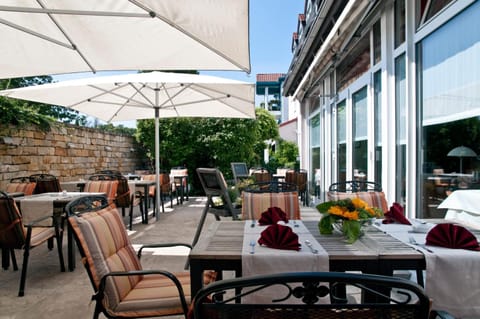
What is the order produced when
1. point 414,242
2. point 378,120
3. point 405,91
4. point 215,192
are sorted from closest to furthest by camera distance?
1. point 414,242
2. point 215,192
3. point 405,91
4. point 378,120

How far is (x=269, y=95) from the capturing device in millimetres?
31016

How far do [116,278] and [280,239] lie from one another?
0.83 meters

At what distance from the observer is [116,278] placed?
5.35 feet

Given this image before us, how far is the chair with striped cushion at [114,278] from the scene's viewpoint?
1546 millimetres

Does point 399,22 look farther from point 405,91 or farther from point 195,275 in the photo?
point 195,275

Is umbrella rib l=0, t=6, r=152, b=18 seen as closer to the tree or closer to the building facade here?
the building facade

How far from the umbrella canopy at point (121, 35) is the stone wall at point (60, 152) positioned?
2.22m

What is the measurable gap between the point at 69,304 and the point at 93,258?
1240 mm

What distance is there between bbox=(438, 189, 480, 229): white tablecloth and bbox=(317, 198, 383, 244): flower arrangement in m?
1.01

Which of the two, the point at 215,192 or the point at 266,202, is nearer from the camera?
the point at 266,202

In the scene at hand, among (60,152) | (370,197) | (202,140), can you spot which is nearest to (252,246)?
→ (370,197)

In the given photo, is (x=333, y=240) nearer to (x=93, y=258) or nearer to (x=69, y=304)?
(x=93, y=258)

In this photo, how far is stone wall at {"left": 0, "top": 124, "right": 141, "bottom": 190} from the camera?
15.7ft

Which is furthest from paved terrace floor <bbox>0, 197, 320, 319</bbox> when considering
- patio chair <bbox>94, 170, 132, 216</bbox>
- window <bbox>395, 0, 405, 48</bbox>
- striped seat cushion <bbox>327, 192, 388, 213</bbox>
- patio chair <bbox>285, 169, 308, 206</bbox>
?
window <bbox>395, 0, 405, 48</bbox>
